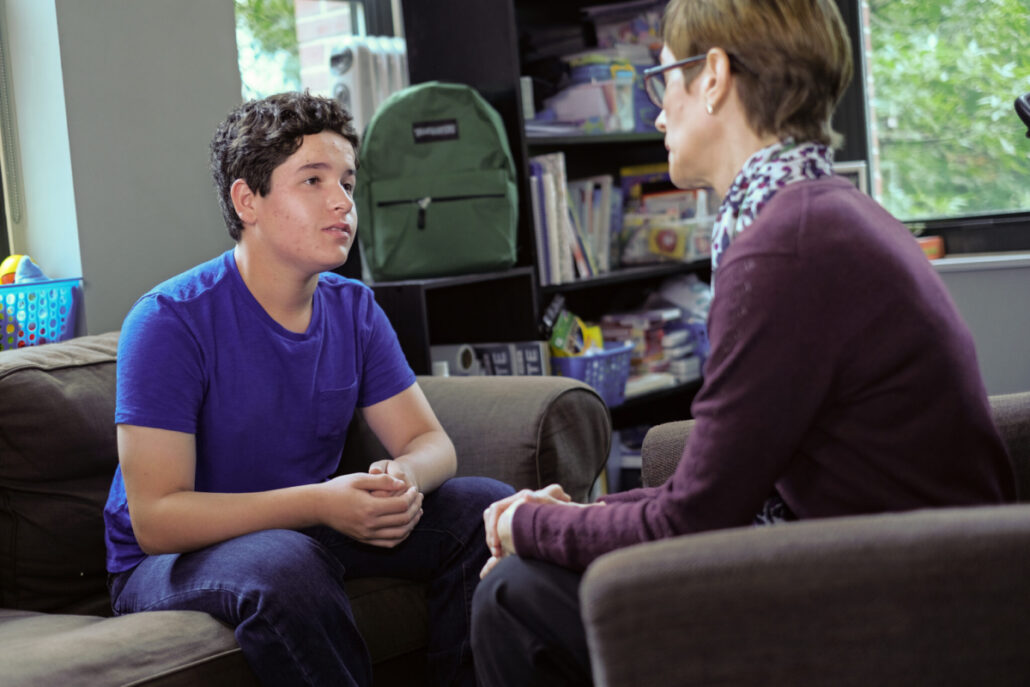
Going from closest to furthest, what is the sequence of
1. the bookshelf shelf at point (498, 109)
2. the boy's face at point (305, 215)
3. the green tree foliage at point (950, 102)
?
the boy's face at point (305, 215) < the bookshelf shelf at point (498, 109) < the green tree foliage at point (950, 102)

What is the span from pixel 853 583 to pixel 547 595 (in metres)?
0.36

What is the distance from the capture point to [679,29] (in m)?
1.16

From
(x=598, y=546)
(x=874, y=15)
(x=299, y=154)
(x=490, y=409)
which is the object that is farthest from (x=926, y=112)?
(x=598, y=546)

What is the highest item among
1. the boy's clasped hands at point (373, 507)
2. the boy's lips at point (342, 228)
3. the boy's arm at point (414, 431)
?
the boy's lips at point (342, 228)

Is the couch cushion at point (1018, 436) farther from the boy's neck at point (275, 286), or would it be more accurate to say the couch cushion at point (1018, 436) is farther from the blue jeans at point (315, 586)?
the boy's neck at point (275, 286)

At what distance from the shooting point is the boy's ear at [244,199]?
169 cm

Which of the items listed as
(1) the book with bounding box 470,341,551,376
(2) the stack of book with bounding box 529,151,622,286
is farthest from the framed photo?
(1) the book with bounding box 470,341,551,376

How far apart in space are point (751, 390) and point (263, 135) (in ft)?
3.22

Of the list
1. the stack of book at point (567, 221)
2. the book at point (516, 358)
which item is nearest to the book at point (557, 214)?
the stack of book at point (567, 221)

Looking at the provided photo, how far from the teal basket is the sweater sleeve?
1380 mm

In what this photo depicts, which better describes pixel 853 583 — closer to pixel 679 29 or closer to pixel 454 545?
pixel 679 29

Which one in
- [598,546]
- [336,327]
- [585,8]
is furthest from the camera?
[585,8]

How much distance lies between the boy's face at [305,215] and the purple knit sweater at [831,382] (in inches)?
31.4

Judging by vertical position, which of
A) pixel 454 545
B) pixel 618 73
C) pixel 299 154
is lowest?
pixel 454 545
